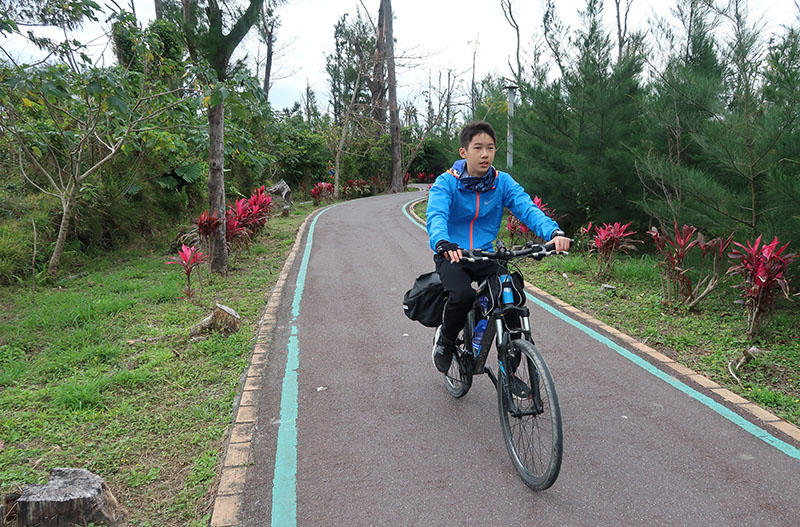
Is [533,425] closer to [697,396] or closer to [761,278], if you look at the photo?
[697,396]

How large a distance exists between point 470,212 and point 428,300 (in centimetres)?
65

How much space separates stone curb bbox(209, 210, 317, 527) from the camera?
2.73 metres

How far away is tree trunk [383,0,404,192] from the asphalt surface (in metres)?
23.6

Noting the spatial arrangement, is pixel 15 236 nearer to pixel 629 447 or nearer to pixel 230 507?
pixel 230 507

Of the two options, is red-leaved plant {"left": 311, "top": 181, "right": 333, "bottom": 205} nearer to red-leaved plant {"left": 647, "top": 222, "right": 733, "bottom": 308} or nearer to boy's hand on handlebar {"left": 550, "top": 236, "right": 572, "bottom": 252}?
red-leaved plant {"left": 647, "top": 222, "right": 733, "bottom": 308}

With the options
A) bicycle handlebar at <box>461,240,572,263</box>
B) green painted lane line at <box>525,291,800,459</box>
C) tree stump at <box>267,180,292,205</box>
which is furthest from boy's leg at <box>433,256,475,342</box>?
tree stump at <box>267,180,292,205</box>

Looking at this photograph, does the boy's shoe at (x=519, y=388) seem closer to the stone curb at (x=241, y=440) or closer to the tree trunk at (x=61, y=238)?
the stone curb at (x=241, y=440)

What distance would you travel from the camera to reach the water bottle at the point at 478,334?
3.49 metres

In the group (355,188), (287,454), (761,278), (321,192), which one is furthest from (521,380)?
(355,188)

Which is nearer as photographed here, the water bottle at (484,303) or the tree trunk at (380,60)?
the water bottle at (484,303)

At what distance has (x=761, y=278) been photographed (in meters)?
4.79

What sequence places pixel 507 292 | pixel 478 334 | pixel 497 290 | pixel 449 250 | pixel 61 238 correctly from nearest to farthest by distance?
pixel 449 250 → pixel 507 292 → pixel 497 290 → pixel 478 334 → pixel 61 238

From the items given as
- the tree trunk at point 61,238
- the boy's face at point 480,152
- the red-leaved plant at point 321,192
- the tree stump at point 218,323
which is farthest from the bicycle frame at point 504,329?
the red-leaved plant at point 321,192

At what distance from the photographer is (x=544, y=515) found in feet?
8.64
